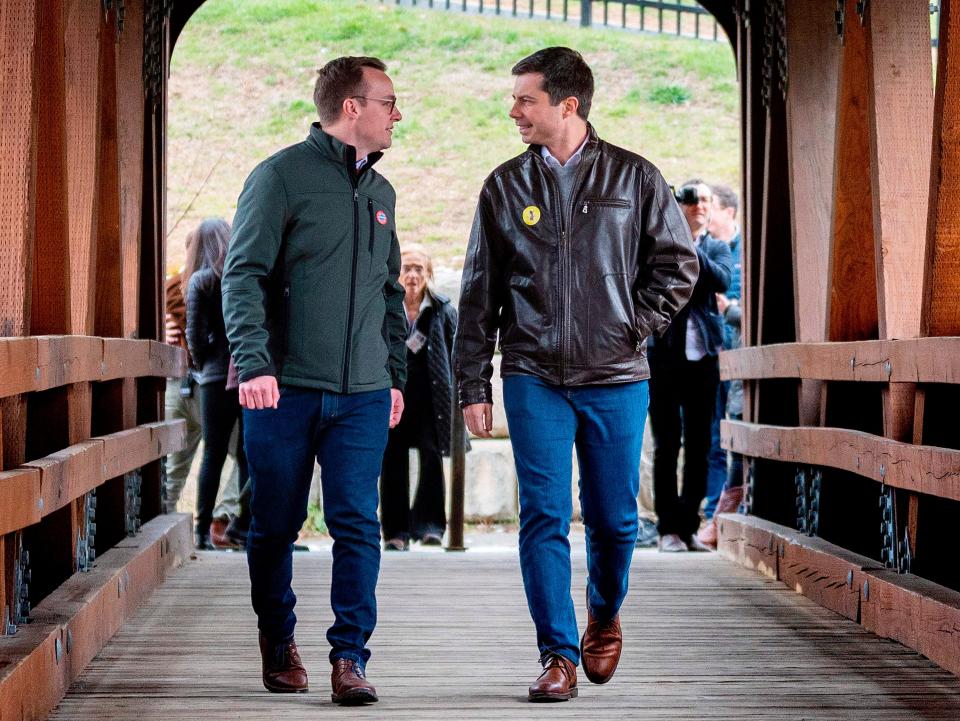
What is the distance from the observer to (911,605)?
4504 millimetres

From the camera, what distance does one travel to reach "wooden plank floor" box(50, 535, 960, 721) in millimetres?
3861

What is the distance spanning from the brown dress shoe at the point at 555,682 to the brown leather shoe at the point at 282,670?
0.65 metres

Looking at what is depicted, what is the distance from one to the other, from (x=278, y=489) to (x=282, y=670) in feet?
1.70

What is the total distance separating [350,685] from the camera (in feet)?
12.7

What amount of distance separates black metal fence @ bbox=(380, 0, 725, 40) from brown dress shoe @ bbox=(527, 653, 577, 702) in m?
19.3

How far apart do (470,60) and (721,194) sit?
16297mm

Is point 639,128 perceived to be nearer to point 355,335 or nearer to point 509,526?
point 509,526

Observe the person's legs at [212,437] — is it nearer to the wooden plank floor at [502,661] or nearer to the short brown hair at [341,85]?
the wooden plank floor at [502,661]

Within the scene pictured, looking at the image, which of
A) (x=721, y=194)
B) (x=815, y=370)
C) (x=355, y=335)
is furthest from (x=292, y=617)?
(x=721, y=194)

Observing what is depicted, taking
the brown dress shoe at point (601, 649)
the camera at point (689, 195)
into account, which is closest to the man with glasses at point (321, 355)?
the brown dress shoe at point (601, 649)

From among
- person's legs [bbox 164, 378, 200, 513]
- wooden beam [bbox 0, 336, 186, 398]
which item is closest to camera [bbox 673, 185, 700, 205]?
wooden beam [bbox 0, 336, 186, 398]

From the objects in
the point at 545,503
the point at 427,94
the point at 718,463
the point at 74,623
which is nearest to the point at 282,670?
the point at 74,623

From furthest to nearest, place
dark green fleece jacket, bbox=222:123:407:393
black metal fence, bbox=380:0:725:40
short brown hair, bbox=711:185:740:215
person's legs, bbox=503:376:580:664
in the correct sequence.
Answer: black metal fence, bbox=380:0:725:40 → short brown hair, bbox=711:185:740:215 → person's legs, bbox=503:376:580:664 → dark green fleece jacket, bbox=222:123:407:393

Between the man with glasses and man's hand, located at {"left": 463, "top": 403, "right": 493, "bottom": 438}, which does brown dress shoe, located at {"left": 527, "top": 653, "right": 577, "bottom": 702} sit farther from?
man's hand, located at {"left": 463, "top": 403, "right": 493, "bottom": 438}
